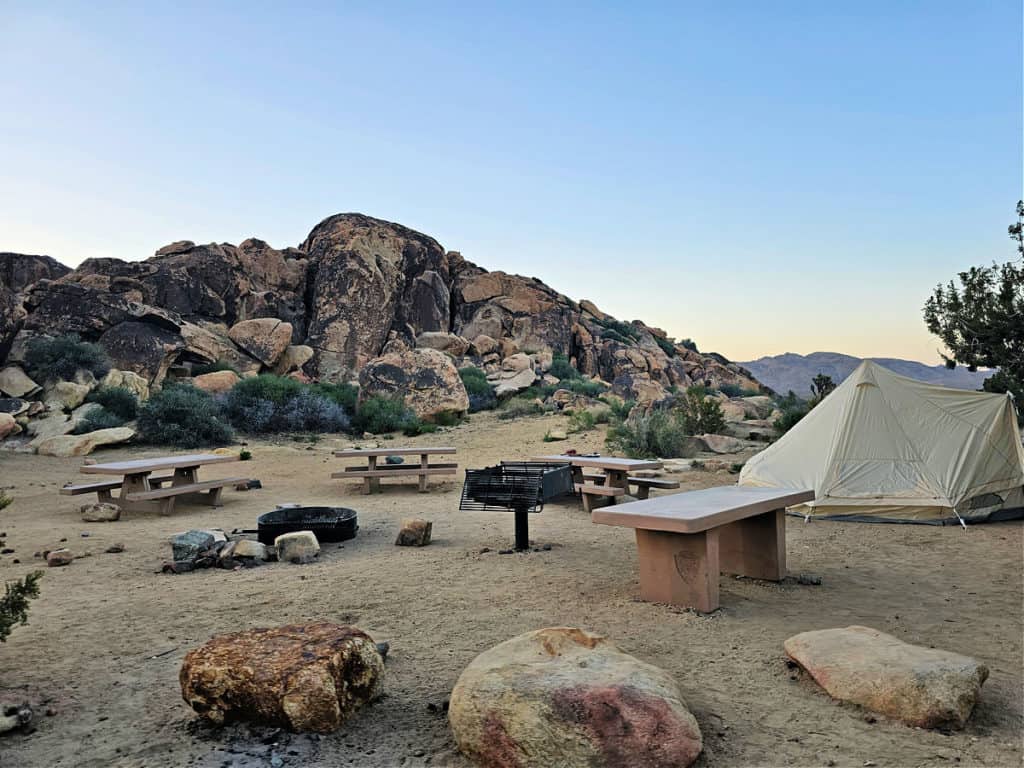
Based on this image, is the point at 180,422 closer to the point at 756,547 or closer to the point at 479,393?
the point at 479,393

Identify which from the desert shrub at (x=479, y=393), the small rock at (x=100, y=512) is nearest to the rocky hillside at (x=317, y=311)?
the desert shrub at (x=479, y=393)

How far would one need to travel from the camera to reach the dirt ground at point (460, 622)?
9.09 ft

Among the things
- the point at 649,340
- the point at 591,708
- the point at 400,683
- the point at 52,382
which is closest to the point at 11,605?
the point at 400,683

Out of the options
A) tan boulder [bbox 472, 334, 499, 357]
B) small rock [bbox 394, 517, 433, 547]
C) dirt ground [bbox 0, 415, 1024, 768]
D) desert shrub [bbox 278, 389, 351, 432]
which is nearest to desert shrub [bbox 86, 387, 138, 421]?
desert shrub [bbox 278, 389, 351, 432]

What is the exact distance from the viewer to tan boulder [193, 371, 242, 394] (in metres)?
19.6

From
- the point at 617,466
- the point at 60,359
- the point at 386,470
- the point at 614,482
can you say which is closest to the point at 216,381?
the point at 60,359

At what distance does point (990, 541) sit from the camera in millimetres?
6988

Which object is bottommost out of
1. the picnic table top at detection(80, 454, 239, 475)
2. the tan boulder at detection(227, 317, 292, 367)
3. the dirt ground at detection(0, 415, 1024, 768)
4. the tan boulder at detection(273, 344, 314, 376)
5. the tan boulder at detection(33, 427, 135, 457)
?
the dirt ground at detection(0, 415, 1024, 768)

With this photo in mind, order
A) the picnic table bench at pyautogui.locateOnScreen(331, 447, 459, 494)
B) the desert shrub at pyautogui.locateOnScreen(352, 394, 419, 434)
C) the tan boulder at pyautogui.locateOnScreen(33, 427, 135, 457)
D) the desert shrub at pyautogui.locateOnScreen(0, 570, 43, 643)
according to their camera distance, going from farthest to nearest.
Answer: the desert shrub at pyautogui.locateOnScreen(352, 394, 419, 434), the tan boulder at pyautogui.locateOnScreen(33, 427, 135, 457), the picnic table bench at pyautogui.locateOnScreen(331, 447, 459, 494), the desert shrub at pyautogui.locateOnScreen(0, 570, 43, 643)

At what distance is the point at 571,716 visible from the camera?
257 cm

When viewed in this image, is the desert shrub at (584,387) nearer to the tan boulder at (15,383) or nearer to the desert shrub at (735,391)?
the desert shrub at (735,391)

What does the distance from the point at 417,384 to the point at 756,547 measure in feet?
48.4

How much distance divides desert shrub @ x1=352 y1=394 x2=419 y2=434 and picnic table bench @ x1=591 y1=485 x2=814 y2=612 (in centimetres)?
1321

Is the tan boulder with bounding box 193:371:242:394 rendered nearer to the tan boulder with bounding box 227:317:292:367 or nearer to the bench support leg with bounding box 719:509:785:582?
the tan boulder with bounding box 227:317:292:367
